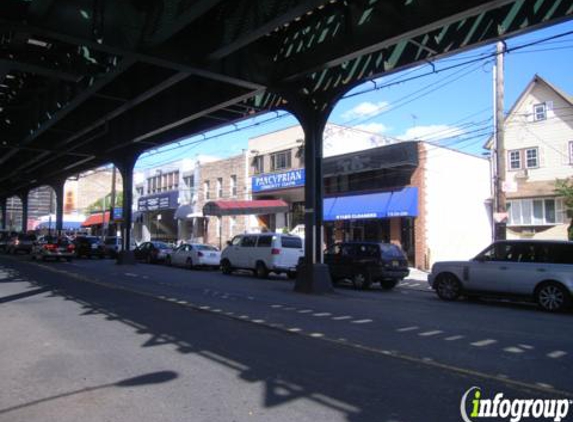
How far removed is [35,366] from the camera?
22.8 feet

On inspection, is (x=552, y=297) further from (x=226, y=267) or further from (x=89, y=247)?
(x=89, y=247)

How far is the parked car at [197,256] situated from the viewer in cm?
2766

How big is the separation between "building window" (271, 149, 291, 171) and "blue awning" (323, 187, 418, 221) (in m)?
5.55

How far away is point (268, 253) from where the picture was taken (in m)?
22.4

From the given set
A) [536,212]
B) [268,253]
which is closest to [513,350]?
[268,253]

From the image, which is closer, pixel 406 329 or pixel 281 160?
pixel 406 329

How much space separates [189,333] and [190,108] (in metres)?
11.6

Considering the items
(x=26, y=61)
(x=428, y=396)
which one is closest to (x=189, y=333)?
(x=428, y=396)

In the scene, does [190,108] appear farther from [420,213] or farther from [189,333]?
[420,213]

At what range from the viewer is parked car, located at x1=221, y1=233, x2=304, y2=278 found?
22.2m

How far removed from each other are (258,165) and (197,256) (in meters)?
13.2

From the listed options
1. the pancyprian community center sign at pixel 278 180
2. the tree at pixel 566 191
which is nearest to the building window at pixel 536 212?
the tree at pixel 566 191

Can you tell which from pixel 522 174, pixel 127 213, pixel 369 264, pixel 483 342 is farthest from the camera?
pixel 522 174

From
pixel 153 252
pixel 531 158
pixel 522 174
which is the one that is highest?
pixel 531 158
